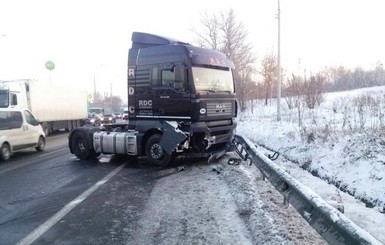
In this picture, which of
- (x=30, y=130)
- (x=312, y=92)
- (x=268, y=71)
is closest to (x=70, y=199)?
(x=30, y=130)

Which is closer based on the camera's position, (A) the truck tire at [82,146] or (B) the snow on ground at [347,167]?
(B) the snow on ground at [347,167]

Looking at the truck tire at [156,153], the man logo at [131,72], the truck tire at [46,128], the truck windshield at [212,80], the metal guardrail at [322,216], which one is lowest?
the truck tire at [46,128]

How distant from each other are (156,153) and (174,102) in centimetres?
162

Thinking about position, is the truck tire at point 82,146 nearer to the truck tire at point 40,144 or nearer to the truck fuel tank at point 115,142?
the truck fuel tank at point 115,142

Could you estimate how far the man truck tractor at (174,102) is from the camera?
11.1 metres

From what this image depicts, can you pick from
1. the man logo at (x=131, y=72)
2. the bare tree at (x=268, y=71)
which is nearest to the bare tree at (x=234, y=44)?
→ the bare tree at (x=268, y=71)

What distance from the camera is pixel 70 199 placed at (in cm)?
760

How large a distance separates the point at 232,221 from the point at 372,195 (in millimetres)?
2913

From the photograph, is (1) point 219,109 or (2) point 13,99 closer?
(1) point 219,109

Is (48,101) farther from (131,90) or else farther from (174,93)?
(174,93)

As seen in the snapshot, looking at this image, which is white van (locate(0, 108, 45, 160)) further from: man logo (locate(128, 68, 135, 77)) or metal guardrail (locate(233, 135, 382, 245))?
metal guardrail (locate(233, 135, 382, 245))

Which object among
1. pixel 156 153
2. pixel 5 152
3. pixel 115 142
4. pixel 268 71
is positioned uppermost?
pixel 268 71

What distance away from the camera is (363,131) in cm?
1123

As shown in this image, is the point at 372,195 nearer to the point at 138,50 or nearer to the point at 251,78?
the point at 138,50
